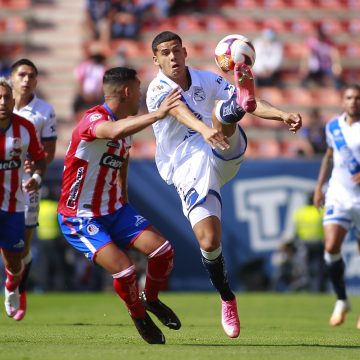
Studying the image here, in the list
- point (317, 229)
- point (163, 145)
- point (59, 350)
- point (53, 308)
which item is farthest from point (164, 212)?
point (59, 350)

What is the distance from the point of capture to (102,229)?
27.8 feet

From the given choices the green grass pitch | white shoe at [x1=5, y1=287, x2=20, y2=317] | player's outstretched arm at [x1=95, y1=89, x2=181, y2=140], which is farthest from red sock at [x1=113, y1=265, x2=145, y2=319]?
white shoe at [x1=5, y1=287, x2=20, y2=317]

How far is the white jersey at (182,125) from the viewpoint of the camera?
8.91 metres

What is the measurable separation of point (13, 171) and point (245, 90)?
2928 mm

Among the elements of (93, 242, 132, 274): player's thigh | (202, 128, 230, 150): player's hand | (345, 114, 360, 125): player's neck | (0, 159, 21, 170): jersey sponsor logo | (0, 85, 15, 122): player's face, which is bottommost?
(93, 242, 132, 274): player's thigh

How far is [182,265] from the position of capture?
17844 millimetres

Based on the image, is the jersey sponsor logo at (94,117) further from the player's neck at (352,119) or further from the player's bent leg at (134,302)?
the player's neck at (352,119)

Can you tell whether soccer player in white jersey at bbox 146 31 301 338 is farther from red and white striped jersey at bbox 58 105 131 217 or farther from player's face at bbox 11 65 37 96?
player's face at bbox 11 65 37 96

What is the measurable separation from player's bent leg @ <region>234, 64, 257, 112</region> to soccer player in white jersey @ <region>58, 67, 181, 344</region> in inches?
33.8

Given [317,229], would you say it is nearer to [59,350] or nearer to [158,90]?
[158,90]

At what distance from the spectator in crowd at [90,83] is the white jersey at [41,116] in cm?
917

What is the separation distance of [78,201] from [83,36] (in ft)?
51.1

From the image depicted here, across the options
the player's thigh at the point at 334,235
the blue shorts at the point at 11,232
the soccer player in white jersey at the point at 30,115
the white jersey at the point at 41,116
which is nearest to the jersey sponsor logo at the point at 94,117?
the blue shorts at the point at 11,232

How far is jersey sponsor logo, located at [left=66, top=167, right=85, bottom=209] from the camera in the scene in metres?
8.54
